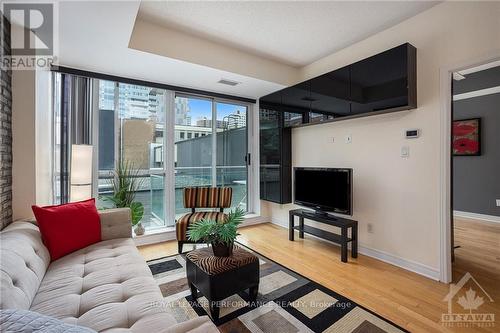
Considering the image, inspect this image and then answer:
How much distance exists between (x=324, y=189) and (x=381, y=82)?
1.47 meters

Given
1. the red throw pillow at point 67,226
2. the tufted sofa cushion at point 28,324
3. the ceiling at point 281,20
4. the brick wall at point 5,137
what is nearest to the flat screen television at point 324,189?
the ceiling at point 281,20

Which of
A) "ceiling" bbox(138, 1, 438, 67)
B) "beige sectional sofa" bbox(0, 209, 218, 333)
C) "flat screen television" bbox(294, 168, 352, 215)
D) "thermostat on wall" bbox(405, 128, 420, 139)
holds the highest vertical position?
"ceiling" bbox(138, 1, 438, 67)

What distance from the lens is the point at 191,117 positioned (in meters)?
4.04

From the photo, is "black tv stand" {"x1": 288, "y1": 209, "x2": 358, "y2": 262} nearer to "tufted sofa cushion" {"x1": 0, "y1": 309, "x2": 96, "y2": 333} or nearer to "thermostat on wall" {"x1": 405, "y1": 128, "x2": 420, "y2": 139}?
"thermostat on wall" {"x1": 405, "y1": 128, "x2": 420, "y2": 139}

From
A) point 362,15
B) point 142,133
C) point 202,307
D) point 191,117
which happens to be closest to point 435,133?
point 362,15

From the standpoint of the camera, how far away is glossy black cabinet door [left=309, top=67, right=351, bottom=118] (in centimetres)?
297

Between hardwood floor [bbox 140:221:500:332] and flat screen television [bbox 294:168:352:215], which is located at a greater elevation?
flat screen television [bbox 294:168:352:215]

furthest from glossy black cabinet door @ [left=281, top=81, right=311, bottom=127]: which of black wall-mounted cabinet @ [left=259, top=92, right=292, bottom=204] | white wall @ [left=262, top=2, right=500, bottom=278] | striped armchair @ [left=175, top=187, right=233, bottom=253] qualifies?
striped armchair @ [left=175, top=187, right=233, bottom=253]

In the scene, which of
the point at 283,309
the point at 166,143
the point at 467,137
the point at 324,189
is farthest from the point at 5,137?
the point at 467,137

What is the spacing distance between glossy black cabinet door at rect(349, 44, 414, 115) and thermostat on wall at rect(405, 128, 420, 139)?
31 centimetres

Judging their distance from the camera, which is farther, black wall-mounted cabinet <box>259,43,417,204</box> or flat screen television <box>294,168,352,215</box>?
flat screen television <box>294,168,352,215</box>

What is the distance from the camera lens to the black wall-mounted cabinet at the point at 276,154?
4.06 m

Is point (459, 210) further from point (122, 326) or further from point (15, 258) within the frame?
point (15, 258)

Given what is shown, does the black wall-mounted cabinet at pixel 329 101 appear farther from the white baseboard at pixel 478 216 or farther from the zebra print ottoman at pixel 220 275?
the white baseboard at pixel 478 216
